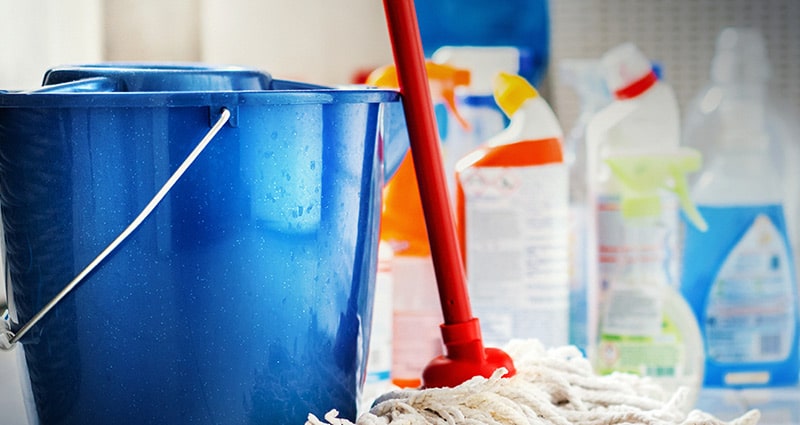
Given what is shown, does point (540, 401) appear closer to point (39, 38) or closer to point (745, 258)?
point (745, 258)

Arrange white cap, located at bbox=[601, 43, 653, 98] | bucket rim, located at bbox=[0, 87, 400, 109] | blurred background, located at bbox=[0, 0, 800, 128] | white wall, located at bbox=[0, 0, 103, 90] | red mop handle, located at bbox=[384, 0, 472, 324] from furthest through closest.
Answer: blurred background, located at bbox=[0, 0, 800, 128] → white cap, located at bbox=[601, 43, 653, 98] → white wall, located at bbox=[0, 0, 103, 90] → red mop handle, located at bbox=[384, 0, 472, 324] → bucket rim, located at bbox=[0, 87, 400, 109]

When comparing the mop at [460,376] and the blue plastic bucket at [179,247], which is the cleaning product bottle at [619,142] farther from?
the blue plastic bucket at [179,247]

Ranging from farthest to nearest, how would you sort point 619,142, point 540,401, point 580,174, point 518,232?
point 580,174 → point 619,142 → point 518,232 → point 540,401

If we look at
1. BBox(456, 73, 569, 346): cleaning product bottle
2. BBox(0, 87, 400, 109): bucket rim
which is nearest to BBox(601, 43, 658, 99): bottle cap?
BBox(456, 73, 569, 346): cleaning product bottle

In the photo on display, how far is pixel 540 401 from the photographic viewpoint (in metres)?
0.73

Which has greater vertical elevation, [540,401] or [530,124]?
[530,124]

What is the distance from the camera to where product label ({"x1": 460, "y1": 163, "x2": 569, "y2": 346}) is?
927 millimetres

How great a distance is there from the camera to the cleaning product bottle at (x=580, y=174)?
42.2 inches

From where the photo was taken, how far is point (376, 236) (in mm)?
737

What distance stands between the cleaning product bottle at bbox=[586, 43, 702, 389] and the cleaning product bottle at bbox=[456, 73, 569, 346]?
0.05 meters

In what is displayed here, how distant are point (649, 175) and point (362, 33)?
0.61m

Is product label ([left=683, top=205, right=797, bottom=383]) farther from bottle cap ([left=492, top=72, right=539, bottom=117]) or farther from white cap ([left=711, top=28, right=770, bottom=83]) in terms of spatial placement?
bottle cap ([left=492, top=72, right=539, bottom=117])

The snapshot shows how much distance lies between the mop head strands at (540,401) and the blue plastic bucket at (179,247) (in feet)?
0.21

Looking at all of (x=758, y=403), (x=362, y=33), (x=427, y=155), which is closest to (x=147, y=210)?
(x=427, y=155)
